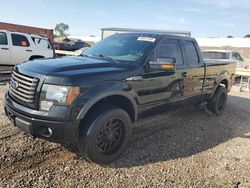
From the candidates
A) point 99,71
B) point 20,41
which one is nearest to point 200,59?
point 99,71

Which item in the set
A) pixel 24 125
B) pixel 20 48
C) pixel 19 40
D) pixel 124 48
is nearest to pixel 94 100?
pixel 24 125

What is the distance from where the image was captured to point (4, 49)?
40.0 feet

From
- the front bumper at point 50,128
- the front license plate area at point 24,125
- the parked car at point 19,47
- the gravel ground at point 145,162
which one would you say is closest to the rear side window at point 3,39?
the parked car at point 19,47

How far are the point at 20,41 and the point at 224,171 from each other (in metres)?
11.0

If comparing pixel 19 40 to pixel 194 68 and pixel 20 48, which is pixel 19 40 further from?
pixel 194 68

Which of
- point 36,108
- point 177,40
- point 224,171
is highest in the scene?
point 177,40

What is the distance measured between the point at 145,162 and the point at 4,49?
9.94 metres

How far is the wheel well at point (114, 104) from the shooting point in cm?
402

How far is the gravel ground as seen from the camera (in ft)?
12.3

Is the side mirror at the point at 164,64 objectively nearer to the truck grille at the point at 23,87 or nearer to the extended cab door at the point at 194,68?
the extended cab door at the point at 194,68

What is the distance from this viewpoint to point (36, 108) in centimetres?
370

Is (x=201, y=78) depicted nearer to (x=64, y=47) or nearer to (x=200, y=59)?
(x=200, y=59)

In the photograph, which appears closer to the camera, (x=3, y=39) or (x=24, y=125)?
(x=24, y=125)

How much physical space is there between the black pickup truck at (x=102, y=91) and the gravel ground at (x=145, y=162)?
0.31 metres
